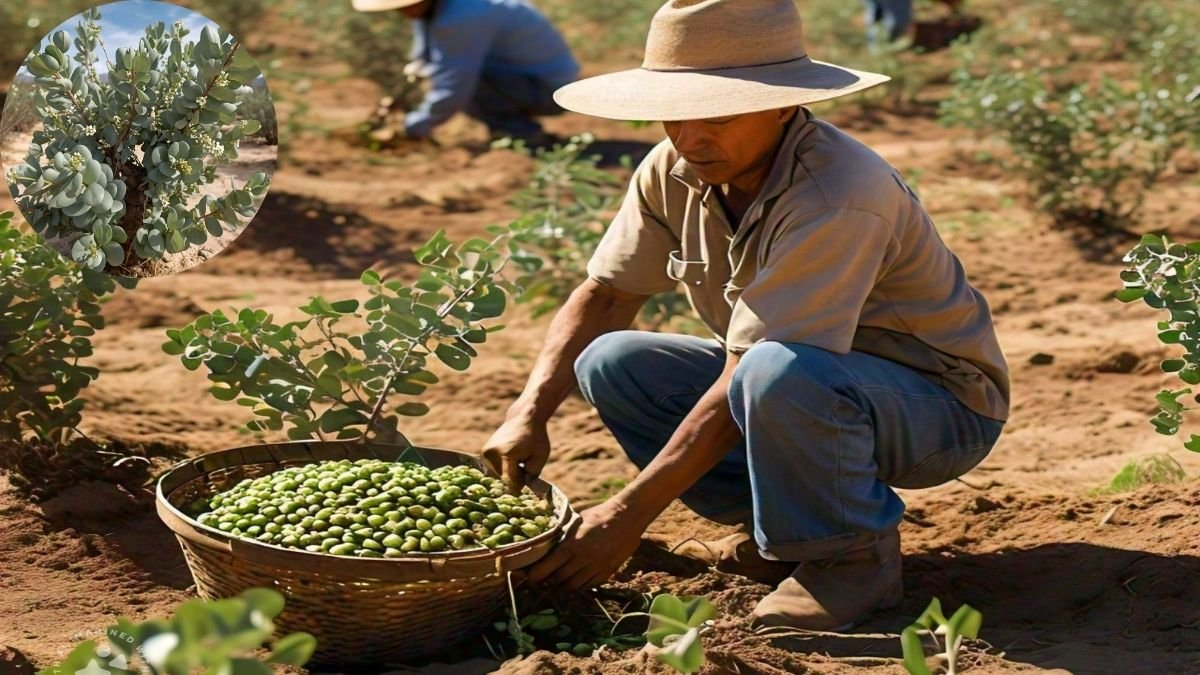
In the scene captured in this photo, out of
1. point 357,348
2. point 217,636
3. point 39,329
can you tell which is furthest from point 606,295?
point 217,636

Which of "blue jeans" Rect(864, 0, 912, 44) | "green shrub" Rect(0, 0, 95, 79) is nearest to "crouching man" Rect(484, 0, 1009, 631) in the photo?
"green shrub" Rect(0, 0, 95, 79)

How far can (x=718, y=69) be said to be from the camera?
9.05 feet

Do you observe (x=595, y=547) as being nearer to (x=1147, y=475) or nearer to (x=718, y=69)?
(x=718, y=69)

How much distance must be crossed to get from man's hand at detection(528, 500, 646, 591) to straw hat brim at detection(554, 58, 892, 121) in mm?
711

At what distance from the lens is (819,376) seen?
2721 millimetres

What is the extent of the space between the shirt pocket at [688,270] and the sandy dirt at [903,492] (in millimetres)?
614

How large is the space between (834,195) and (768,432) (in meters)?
0.44

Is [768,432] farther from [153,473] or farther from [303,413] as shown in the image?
[153,473]

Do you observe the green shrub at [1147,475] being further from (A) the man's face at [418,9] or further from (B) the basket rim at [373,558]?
(A) the man's face at [418,9]

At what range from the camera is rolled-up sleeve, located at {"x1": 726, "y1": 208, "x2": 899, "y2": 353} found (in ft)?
8.79

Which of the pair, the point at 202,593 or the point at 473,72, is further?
the point at 473,72

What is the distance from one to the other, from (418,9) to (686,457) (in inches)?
194

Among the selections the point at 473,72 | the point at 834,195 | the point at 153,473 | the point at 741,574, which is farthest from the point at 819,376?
the point at 473,72

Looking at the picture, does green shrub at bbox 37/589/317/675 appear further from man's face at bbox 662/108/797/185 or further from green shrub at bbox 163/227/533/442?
green shrub at bbox 163/227/533/442
